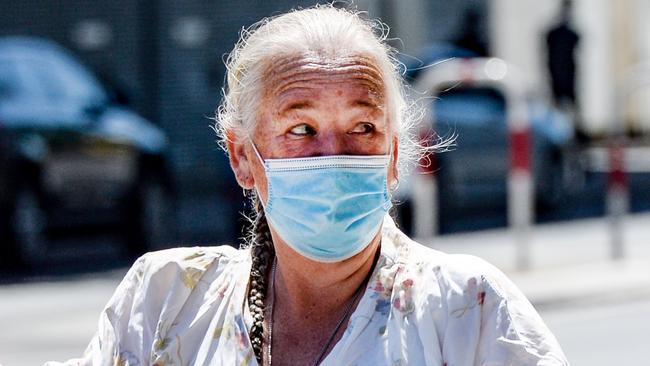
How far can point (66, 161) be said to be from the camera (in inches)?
524

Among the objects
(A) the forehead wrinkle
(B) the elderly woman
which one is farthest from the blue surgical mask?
(A) the forehead wrinkle

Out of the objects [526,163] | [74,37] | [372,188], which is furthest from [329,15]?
[74,37]

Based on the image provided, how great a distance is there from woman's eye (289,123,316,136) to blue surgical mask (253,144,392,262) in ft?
0.14

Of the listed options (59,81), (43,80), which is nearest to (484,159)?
(59,81)

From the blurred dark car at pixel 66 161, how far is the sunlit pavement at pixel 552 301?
0.59m

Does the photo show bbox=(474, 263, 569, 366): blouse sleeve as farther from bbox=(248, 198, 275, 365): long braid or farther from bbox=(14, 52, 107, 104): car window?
bbox=(14, 52, 107, 104): car window

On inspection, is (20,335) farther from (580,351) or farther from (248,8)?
(248,8)

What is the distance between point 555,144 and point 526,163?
4.18m

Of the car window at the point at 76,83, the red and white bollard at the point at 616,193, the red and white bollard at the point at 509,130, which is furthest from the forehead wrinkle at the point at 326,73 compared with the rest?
the car window at the point at 76,83

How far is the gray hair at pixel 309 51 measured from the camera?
2.70 metres

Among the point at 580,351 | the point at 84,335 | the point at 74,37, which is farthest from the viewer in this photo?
the point at 74,37

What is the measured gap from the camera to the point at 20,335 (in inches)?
395

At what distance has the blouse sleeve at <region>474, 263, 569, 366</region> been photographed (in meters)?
2.44

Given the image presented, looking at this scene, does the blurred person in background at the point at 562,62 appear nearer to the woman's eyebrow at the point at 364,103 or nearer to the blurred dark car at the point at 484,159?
the blurred dark car at the point at 484,159
